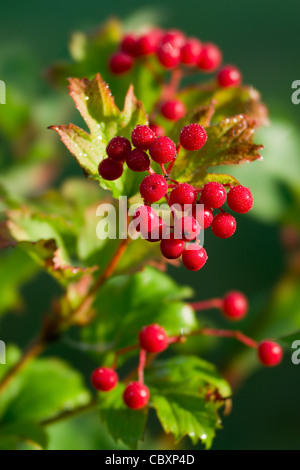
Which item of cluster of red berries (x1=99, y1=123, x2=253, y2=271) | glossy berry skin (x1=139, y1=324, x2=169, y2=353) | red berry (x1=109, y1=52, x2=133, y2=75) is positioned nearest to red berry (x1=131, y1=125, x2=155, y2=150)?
cluster of red berries (x1=99, y1=123, x2=253, y2=271)

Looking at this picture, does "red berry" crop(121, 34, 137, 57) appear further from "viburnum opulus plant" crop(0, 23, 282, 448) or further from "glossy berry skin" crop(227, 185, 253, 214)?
"glossy berry skin" crop(227, 185, 253, 214)

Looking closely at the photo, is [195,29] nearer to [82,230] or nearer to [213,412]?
[82,230]

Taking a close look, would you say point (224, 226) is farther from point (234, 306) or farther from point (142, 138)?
point (234, 306)

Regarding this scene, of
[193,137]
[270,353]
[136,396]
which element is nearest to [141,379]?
[136,396]

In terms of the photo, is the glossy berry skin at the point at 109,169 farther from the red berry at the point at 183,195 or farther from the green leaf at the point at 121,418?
the green leaf at the point at 121,418

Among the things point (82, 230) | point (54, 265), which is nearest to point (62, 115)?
point (82, 230)
